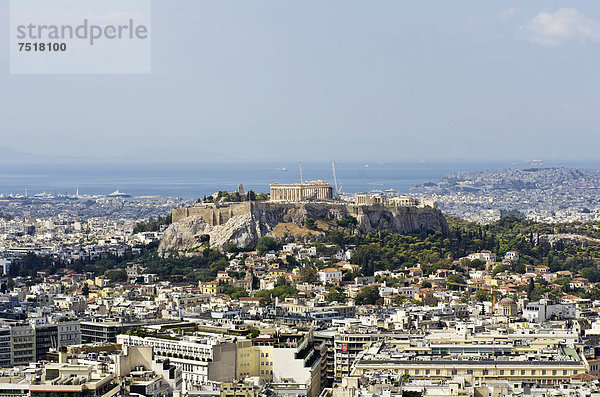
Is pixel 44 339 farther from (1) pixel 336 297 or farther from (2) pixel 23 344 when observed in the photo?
(1) pixel 336 297

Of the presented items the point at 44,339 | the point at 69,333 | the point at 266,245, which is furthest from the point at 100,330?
the point at 266,245

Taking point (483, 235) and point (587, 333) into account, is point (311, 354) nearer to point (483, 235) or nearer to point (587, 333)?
point (587, 333)

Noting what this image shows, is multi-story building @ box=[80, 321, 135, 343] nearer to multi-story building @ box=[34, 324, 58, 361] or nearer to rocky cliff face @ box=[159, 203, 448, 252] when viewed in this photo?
multi-story building @ box=[34, 324, 58, 361]

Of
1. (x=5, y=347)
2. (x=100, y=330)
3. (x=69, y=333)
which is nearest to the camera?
Result: (x=5, y=347)

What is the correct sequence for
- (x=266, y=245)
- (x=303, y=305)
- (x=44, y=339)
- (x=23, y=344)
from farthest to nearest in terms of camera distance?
(x=266, y=245), (x=303, y=305), (x=44, y=339), (x=23, y=344)

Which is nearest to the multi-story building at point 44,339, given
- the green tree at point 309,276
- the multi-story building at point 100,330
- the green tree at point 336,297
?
the multi-story building at point 100,330

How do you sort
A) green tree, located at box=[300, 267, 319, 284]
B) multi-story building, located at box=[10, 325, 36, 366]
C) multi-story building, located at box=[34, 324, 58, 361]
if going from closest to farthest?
1. multi-story building, located at box=[10, 325, 36, 366]
2. multi-story building, located at box=[34, 324, 58, 361]
3. green tree, located at box=[300, 267, 319, 284]

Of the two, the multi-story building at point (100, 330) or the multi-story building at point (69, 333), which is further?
the multi-story building at point (69, 333)

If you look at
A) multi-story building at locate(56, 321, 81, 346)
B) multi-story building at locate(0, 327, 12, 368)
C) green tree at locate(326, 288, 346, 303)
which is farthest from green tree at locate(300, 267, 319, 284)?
multi-story building at locate(0, 327, 12, 368)

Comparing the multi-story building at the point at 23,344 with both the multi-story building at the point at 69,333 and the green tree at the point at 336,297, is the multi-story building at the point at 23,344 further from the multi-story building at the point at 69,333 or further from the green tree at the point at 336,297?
the green tree at the point at 336,297
